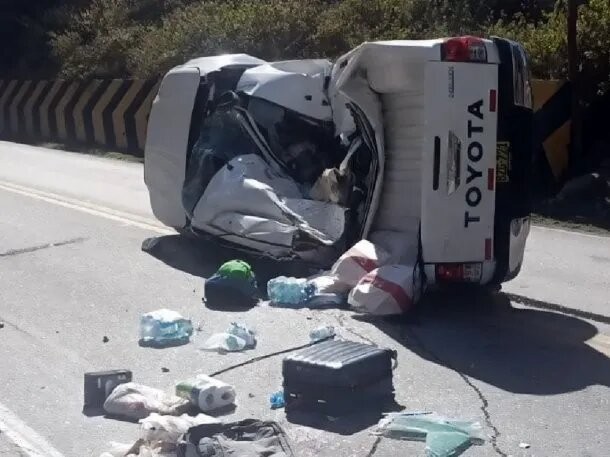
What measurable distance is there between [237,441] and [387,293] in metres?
2.61

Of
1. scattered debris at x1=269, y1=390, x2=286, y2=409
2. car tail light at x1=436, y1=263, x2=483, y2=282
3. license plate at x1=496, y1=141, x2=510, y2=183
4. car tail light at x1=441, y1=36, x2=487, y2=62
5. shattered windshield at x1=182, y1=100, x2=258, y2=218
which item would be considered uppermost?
car tail light at x1=441, y1=36, x2=487, y2=62

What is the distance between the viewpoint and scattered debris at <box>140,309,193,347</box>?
287 inches

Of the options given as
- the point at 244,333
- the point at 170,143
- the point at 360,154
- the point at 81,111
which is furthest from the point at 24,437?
the point at 81,111

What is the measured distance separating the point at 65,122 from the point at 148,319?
1971 cm

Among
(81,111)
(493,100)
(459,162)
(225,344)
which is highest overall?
(493,100)

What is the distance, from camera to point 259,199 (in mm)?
9281

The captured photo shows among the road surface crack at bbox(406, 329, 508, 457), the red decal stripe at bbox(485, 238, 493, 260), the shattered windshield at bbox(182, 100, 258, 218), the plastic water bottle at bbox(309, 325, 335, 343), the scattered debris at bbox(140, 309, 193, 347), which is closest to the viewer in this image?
the road surface crack at bbox(406, 329, 508, 457)

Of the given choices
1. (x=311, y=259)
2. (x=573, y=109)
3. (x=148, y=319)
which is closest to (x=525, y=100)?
(x=311, y=259)

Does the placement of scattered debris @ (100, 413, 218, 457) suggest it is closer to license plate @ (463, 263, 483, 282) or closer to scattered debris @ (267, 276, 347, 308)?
scattered debris @ (267, 276, 347, 308)

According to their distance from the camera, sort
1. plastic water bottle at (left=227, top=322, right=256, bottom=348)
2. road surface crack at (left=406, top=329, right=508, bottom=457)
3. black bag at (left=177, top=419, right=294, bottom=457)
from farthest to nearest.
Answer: plastic water bottle at (left=227, top=322, right=256, bottom=348) < road surface crack at (left=406, top=329, right=508, bottom=457) < black bag at (left=177, top=419, right=294, bottom=457)

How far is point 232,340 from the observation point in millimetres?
7105

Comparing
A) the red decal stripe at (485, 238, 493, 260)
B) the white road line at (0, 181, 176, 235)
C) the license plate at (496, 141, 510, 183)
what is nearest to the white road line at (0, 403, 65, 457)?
the red decal stripe at (485, 238, 493, 260)

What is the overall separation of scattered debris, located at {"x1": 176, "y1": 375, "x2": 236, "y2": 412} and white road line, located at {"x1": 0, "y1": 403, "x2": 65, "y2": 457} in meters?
0.78

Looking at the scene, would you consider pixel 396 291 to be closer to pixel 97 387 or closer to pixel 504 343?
pixel 504 343
